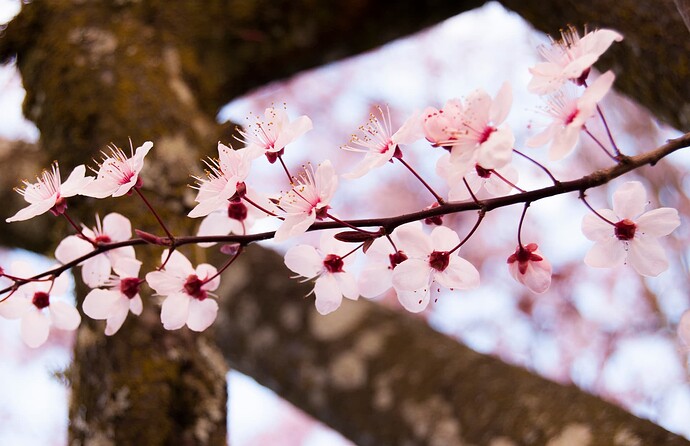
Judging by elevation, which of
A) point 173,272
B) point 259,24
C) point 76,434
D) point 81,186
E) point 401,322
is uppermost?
point 81,186

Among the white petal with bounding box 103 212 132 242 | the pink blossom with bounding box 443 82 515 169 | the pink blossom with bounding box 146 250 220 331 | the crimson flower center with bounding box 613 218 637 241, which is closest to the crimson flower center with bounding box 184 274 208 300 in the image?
the pink blossom with bounding box 146 250 220 331

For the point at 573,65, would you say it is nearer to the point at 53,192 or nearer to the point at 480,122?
the point at 480,122

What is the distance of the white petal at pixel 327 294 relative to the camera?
0.70 meters

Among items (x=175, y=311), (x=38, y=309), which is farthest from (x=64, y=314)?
(x=175, y=311)

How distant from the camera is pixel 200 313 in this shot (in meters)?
0.76

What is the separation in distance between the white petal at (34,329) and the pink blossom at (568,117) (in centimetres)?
58

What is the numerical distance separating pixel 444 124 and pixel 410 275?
0.49 feet

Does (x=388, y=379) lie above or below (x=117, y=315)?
below

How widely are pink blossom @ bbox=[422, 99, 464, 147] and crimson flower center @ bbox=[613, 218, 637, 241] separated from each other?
189 millimetres

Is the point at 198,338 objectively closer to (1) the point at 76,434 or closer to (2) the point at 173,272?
(1) the point at 76,434

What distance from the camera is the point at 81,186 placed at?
666 mm

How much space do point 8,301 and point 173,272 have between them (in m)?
0.19

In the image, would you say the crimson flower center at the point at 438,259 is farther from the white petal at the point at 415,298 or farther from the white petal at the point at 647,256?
the white petal at the point at 647,256

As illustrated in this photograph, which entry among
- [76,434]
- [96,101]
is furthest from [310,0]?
[76,434]
